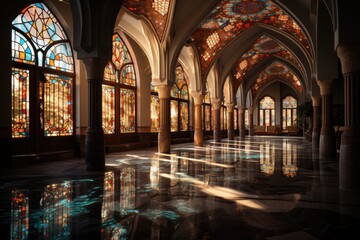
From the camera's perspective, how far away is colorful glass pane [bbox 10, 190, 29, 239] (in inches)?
124

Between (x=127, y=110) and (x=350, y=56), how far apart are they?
427 inches

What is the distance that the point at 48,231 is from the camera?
3.20m

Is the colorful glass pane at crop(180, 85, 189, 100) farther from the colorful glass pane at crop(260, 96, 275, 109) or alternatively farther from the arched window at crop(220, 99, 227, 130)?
Answer: the colorful glass pane at crop(260, 96, 275, 109)

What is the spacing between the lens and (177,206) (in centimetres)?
416

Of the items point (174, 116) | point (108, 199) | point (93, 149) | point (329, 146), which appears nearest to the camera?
point (108, 199)

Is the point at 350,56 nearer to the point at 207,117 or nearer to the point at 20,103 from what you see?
the point at 20,103

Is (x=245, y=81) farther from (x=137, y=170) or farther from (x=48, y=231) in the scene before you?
(x=48, y=231)

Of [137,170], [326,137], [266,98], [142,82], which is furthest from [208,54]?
[266,98]

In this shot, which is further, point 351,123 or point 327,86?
point 327,86

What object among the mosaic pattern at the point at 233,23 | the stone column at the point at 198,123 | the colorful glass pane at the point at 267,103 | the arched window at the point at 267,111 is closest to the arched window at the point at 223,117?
the arched window at the point at 267,111

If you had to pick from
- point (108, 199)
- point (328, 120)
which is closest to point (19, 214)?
point (108, 199)

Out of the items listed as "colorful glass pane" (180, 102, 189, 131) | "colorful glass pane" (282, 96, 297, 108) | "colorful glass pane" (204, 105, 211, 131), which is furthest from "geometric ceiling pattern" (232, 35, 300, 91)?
"colorful glass pane" (282, 96, 297, 108)

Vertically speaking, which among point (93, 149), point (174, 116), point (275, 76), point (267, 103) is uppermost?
point (275, 76)

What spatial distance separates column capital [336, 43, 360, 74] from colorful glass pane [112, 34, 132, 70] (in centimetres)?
1022
